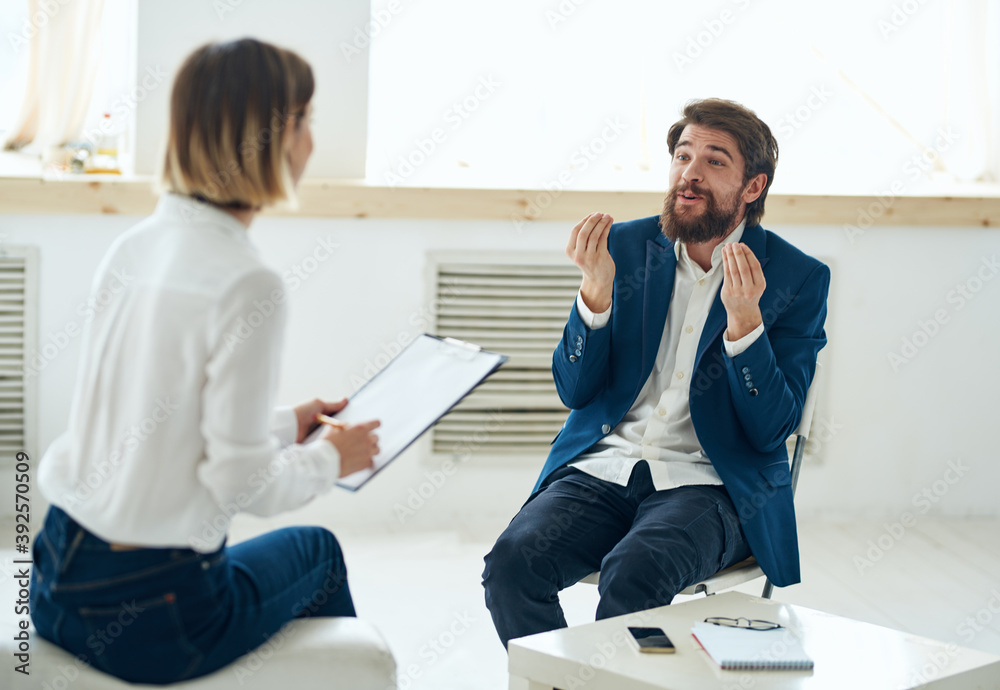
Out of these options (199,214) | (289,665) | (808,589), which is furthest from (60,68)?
(808,589)

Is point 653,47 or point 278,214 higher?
point 653,47

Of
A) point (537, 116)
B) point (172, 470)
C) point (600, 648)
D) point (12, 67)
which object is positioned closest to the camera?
point (172, 470)

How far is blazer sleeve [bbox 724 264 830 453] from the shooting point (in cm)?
180

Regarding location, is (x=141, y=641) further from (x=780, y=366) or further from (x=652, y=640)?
(x=780, y=366)

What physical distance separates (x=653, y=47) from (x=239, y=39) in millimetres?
2461

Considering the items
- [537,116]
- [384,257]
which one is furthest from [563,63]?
[384,257]

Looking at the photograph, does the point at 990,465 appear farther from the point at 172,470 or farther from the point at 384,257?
the point at 172,470

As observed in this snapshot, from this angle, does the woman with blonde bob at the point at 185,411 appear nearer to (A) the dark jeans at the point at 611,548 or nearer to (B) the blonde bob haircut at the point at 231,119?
(B) the blonde bob haircut at the point at 231,119

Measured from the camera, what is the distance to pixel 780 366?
191 cm

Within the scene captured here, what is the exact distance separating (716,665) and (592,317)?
772mm

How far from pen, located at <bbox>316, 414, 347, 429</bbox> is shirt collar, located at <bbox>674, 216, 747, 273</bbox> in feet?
3.01

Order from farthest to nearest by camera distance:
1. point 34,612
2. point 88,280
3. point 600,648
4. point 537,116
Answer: point 537,116 < point 88,280 < point 600,648 < point 34,612

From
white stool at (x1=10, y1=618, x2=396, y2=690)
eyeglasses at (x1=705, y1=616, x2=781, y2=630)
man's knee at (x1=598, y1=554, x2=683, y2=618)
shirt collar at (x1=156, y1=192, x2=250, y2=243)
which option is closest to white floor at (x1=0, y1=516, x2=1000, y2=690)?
man's knee at (x1=598, y1=554, x2=683, y2=618)

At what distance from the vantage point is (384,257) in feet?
9.91
